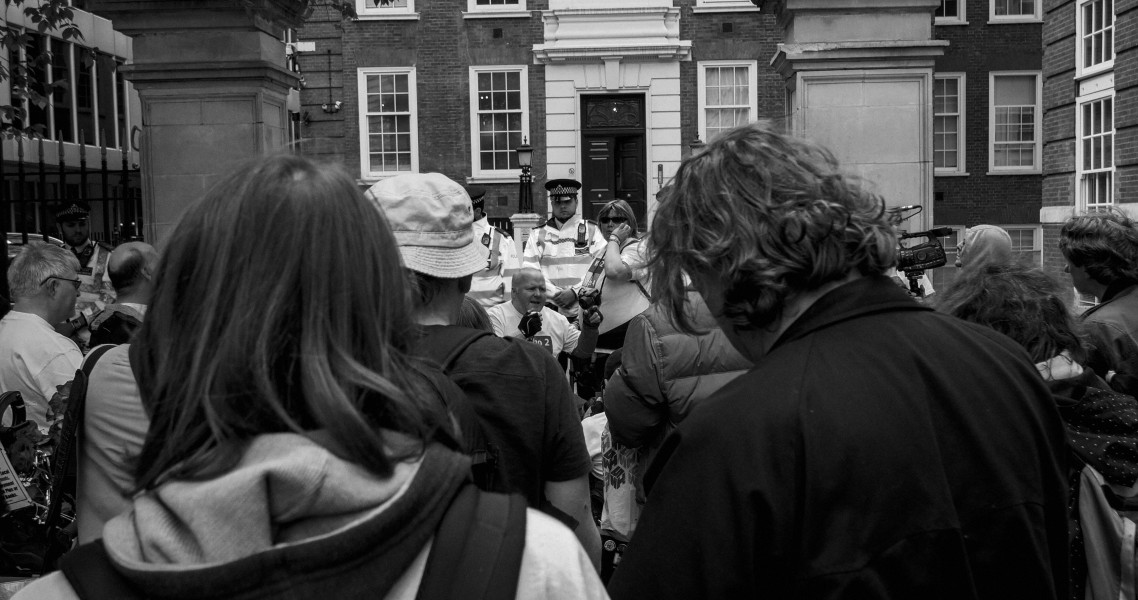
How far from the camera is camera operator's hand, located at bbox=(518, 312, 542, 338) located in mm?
6512

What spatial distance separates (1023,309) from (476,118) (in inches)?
847

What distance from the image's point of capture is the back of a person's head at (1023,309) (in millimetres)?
3311

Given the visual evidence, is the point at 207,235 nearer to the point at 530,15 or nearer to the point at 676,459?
the point at 676,459

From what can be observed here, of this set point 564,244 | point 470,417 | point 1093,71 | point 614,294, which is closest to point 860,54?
point 614,294

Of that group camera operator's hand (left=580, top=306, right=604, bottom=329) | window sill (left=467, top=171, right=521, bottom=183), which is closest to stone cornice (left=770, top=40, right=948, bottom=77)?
camera operator's hand (left=580, top=306, right=604, bottom=329)

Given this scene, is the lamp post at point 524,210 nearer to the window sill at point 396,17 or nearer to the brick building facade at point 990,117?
the window sill at point 396,17

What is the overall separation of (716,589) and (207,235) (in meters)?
0.94

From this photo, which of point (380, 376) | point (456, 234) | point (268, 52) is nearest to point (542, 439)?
point (456, 234)

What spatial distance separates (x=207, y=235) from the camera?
56.4 inches

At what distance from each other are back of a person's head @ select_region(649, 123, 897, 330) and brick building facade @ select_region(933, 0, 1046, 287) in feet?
78.2

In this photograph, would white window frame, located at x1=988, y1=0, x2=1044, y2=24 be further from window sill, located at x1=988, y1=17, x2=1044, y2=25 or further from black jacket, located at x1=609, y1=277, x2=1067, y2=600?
black jacket, located at x1=609, y1=277, x2=1067, y2=600

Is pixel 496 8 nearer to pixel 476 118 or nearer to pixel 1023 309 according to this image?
pixel 476 118

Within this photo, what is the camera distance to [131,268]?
420cm

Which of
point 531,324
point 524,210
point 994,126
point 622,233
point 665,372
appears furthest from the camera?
point 994,126
